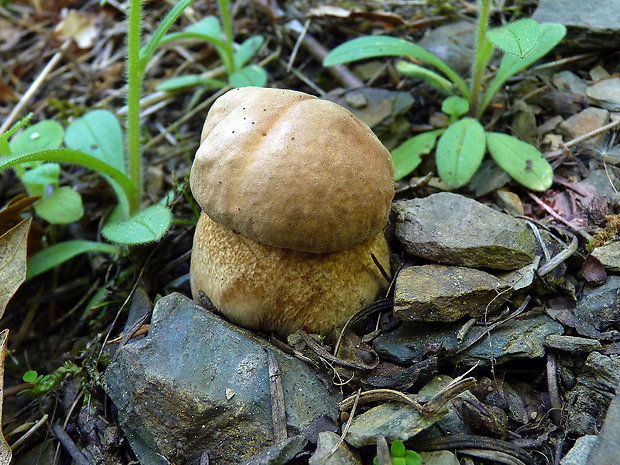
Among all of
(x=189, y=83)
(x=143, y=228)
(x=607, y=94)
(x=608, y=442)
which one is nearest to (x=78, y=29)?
(x=189, y=83)

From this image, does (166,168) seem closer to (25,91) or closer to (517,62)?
(25,91)

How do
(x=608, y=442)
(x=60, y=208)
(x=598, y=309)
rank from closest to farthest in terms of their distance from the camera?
(x=608, y=442) < (x=598, y=309) < (x=60, y=208)

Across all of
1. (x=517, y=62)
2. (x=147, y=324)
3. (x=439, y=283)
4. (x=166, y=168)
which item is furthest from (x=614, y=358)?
(x=166, y=168)

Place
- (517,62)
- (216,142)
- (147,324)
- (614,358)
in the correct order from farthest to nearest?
1. (517,62)
2. (147,324)
3. (216,142)
4. (614,358)

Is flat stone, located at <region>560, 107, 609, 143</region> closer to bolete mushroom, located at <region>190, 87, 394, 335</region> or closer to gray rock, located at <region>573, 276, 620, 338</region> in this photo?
gray rock, located at <region>573, 276, 620, 338</region>

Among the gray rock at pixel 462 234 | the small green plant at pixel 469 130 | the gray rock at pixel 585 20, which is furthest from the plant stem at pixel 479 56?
the gray rock at pixel 462 234

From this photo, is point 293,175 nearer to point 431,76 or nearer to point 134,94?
point 134,94

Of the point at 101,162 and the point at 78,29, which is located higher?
the point at 78,29

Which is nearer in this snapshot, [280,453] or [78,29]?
[280,453]
